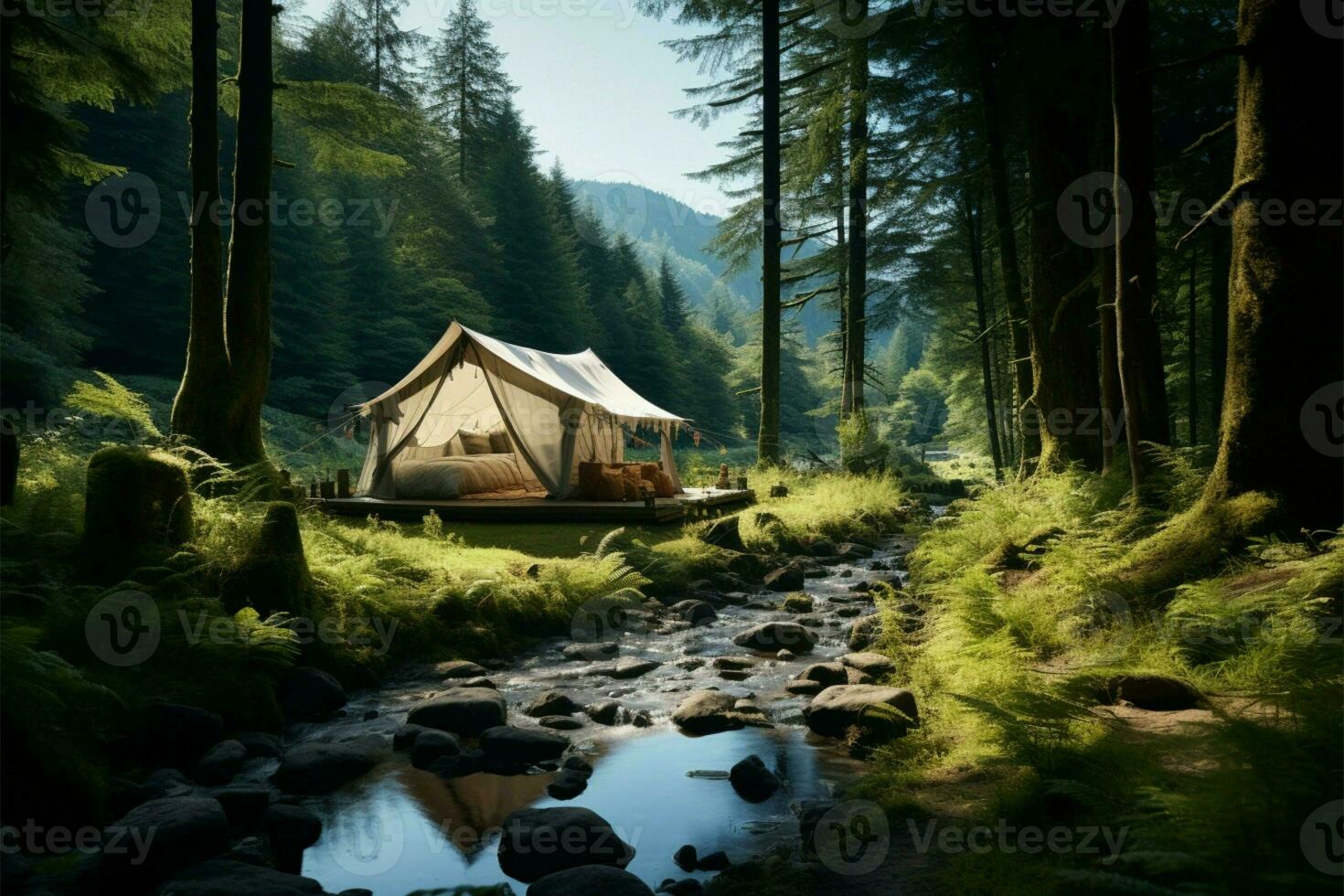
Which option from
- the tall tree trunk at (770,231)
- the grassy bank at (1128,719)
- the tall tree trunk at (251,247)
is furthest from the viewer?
the tall tree trunk at (770,231)

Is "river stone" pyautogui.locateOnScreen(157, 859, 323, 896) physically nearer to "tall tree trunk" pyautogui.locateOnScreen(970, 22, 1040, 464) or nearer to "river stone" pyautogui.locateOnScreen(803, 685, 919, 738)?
"river stone" pyautogui.locateOnScreen(803, 685, 919, 738)

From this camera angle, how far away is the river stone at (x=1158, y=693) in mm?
4270

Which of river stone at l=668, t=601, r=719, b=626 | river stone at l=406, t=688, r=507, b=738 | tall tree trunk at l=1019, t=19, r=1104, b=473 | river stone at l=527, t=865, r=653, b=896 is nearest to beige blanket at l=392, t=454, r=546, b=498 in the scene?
river stone at l=668, t=601, r=719, b=626

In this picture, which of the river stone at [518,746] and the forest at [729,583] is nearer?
the forest at [729,583]

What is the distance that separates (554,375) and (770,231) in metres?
6.76

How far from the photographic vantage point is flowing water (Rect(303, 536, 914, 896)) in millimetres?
4109

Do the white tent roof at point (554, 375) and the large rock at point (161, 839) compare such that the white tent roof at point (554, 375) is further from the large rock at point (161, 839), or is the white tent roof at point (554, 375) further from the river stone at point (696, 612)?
the large rock at point (161, 839)

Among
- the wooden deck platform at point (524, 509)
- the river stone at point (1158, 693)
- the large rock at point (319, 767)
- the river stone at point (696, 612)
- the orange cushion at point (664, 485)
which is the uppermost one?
the orange cushion at point (664, 485)

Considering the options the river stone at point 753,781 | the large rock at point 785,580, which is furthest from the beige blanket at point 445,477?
the river stone at point 753,781

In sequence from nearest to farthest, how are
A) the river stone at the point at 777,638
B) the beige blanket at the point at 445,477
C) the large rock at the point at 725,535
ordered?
1. the river stone at the point at 777,638
2. the large rock at the point at 725,535
3. the beige blanket at the point at 445,477

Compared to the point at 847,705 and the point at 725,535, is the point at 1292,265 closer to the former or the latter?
the point at 847,705

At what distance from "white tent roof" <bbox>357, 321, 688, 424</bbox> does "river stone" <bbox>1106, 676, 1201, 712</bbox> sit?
11.0m

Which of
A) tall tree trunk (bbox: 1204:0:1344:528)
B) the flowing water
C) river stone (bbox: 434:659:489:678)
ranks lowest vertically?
the flowing water

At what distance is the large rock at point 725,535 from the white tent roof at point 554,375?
11.3 ft
